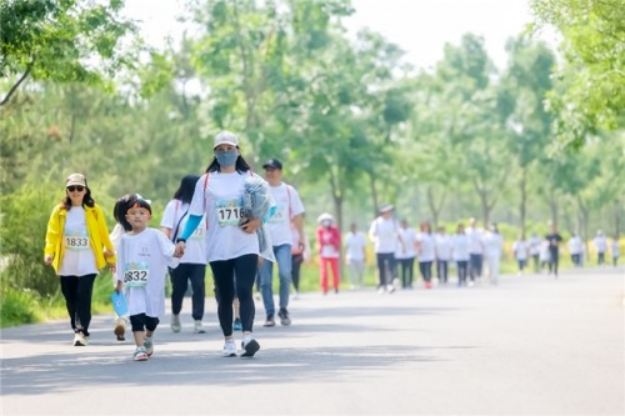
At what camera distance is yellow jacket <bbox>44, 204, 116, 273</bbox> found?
17516 millimetres

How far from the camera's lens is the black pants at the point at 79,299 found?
17391 mm

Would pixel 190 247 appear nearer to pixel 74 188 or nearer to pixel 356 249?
pixel 74 188

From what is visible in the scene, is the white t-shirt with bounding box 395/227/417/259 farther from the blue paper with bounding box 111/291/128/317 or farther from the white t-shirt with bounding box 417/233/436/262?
the blue paper with bounding box 111/291/128/317

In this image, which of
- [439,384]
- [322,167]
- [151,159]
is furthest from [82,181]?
[151,159]

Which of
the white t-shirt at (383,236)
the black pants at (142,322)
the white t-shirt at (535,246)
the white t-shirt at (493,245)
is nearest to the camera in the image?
the black pants at (142,322)

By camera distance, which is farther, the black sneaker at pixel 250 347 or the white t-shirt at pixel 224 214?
the white t-shirt at pixel 224 214

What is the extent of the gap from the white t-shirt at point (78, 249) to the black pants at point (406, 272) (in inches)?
958

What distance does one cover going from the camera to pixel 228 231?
14.4m

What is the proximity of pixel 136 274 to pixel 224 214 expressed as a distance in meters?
1.07

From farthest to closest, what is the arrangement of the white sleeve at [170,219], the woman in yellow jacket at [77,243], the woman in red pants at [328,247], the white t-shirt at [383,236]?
the woman in red pants at [328,247], the white t-shirt at [383,236], the white sleeve at [170,219], the woman in yellow jacket at [77,243]

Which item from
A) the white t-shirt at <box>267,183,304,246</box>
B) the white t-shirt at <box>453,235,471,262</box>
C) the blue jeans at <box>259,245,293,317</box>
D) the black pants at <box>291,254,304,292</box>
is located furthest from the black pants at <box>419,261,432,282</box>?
the white t-shirt at <box>267,183,304,246</box>

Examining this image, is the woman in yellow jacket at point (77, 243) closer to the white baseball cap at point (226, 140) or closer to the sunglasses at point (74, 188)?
the sunglasses at point (74, 188)

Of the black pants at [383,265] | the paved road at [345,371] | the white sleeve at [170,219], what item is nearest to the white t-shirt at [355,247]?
the black pants at [383,265]

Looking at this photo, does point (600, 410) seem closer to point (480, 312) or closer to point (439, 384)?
point (439, 384)
